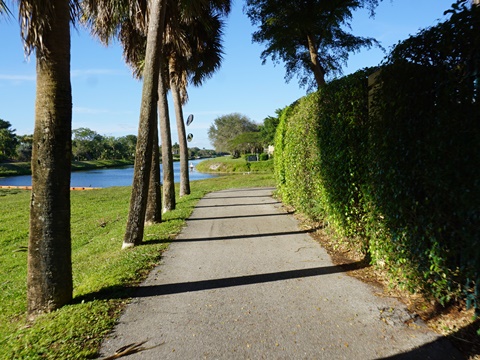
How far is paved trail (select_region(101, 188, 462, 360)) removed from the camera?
2.88 m

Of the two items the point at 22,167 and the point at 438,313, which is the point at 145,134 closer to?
the point at 438,313

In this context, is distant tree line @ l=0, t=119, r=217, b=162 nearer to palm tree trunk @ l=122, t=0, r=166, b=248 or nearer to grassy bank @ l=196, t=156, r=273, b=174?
grassy bank @ l=196, t=156, r=273, b=174

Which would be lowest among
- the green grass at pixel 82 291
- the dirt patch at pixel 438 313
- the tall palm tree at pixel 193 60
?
the green grass at pixel 82 291

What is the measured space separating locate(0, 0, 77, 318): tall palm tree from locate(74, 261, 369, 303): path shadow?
1.47 ft

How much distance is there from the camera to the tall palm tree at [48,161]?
3.76 meters

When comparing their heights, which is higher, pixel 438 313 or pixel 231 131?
pixel 231 131

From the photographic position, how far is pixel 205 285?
174 inches

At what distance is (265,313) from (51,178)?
277 cm

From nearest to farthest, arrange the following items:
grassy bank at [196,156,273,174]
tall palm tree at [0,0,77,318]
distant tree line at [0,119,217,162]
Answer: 1. tall palm tree at [0,0,77,318]
2. grassy bank at [196,156,273,174]
3. distant tree line at [0,119,217,162]

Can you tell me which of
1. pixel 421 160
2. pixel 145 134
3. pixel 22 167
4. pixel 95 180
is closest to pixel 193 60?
pixel 145 134

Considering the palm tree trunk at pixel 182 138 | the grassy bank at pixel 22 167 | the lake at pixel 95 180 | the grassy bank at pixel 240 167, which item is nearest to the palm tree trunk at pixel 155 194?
the palm tree trunk at pixel 182 138

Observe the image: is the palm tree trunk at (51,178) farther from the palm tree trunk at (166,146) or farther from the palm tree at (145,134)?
the palm tree trunk at (166,146)

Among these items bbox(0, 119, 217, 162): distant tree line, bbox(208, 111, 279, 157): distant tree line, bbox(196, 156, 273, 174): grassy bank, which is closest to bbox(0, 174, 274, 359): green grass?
bbox(196, 156, 273, 174): grassy bank

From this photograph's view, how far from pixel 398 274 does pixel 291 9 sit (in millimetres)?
12852
